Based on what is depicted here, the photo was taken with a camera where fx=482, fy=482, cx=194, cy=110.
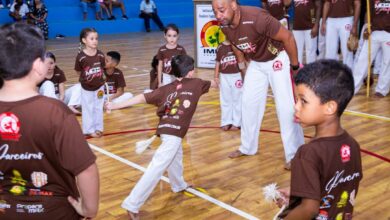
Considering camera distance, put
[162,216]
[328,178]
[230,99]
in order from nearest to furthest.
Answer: [328,178] < [162,216] < [230,99]

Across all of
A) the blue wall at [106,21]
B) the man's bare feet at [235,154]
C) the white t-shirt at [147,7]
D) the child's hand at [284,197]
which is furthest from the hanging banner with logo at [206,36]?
the white t-shirt at [147,7]

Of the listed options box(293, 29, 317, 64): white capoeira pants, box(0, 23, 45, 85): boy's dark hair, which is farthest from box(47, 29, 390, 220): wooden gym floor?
box(0, 23, 45, 85): boy's dark hair

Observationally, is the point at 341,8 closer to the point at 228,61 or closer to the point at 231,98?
the point at 228,61

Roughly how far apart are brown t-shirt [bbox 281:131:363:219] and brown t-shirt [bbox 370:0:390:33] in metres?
6.61

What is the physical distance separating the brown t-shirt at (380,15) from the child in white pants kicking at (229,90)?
301cm

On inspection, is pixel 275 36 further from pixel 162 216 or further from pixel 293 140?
pixel 162 216

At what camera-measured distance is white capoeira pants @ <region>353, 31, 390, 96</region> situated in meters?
8.53

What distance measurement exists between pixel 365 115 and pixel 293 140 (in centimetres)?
281

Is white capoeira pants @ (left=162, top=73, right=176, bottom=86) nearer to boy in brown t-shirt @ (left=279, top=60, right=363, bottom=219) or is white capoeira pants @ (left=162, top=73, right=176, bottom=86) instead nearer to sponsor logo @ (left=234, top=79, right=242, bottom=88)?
sponsor logo @ (left=234, top=79, right=242, bottom=88)

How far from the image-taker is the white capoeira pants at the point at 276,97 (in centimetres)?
531

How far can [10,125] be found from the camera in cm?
211

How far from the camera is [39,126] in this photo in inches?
82.4

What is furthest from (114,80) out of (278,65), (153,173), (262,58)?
(153,173)

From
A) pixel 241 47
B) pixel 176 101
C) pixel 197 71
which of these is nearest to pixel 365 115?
pixel 241 47
